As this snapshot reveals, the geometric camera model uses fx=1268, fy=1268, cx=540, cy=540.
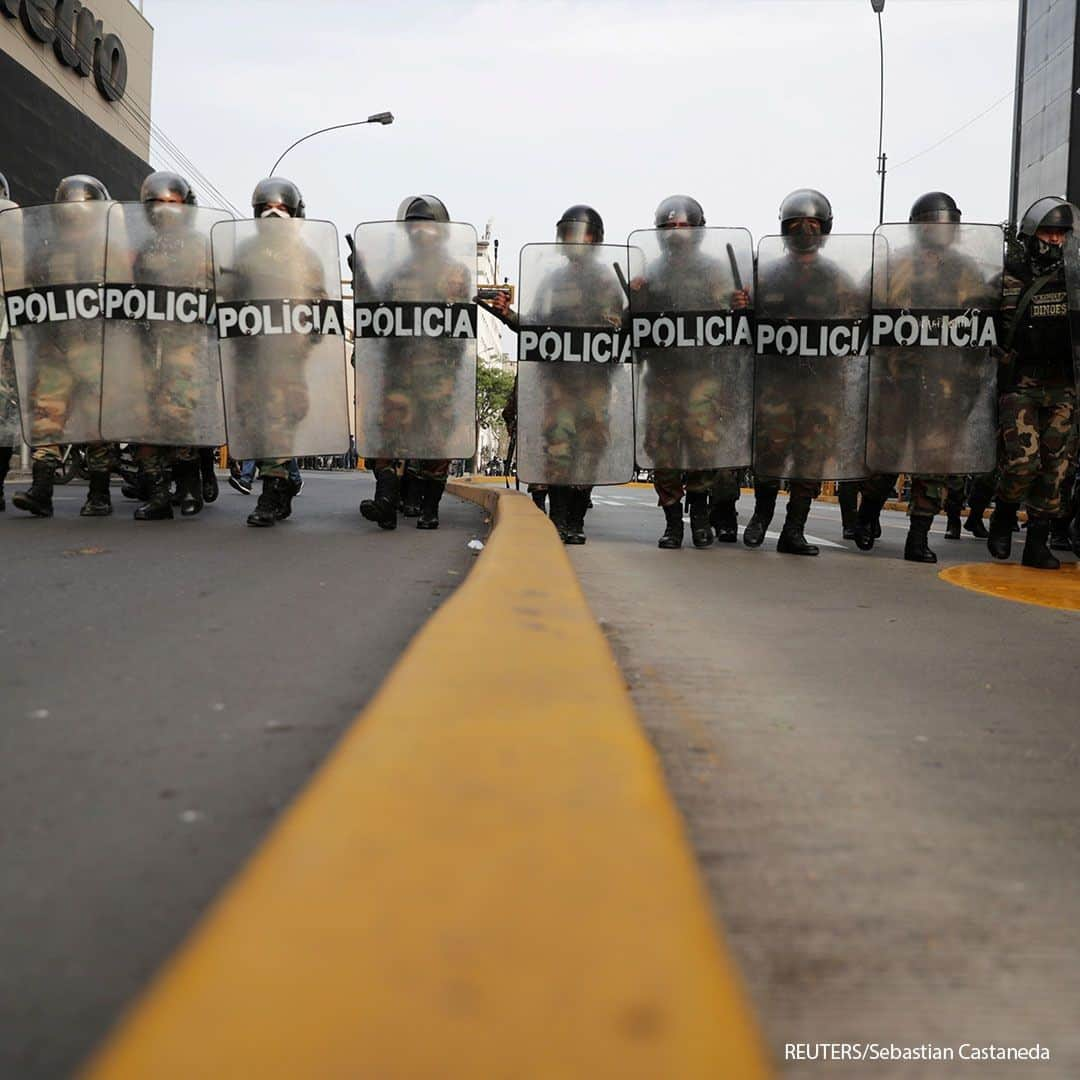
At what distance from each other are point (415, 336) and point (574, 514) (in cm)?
162

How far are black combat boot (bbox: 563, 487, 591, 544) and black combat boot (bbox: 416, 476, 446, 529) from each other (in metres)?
0.95

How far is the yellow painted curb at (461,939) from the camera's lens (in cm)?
80

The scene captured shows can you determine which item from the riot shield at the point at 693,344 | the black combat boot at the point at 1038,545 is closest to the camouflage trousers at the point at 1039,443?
the black combat boot at the point at 1038,545

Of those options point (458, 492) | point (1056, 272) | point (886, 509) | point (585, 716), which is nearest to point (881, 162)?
point (886, 509)

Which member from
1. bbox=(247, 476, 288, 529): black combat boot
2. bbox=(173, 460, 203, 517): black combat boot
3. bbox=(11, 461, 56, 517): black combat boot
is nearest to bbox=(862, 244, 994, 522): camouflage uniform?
bbox=(247, 476, 288, 529): black combat boot

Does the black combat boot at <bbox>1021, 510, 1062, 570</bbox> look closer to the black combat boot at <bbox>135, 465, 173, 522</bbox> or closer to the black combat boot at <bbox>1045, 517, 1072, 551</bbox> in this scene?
the black combat boot at <bbox>1045, 517, 1072, 551</bbox>

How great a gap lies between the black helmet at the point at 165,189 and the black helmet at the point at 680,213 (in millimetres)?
3237

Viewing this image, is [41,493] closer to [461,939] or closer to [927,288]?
[927,288]

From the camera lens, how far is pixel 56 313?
8.53m

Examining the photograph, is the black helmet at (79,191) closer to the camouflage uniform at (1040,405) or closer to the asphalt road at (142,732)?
the asphalt road at (142,732)

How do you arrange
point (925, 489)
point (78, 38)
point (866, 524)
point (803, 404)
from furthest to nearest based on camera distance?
point (78, 38) < point (866, 524) < point (803, 404) < point (925, 489)

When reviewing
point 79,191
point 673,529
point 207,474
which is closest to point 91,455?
point 79,191

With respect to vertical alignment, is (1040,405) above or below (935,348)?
below

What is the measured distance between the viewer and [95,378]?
858cm
